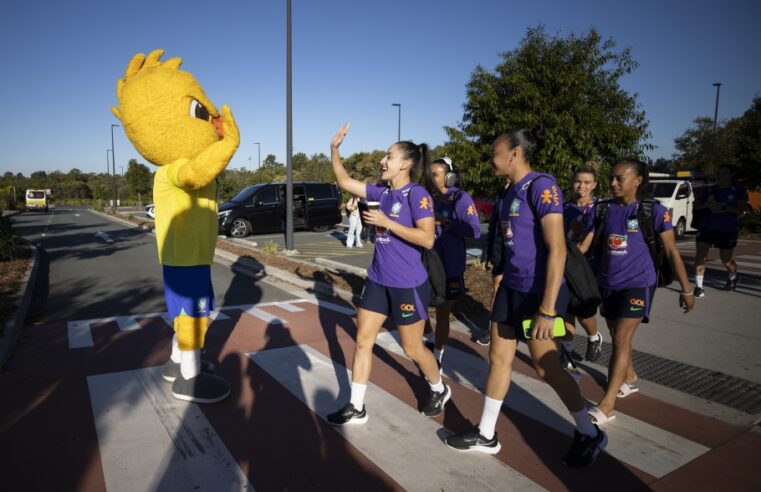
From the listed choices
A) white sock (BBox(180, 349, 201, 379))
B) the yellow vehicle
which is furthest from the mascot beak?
the yellow vehicle

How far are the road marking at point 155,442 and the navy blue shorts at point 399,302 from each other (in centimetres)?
127

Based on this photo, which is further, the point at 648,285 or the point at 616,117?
the point at 616,117

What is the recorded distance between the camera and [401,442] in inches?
121

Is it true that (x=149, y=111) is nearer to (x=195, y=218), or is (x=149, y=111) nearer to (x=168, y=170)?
(x=168, y=170)

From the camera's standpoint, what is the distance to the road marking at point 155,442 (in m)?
2.59

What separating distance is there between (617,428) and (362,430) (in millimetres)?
1776

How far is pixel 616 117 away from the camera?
7.79 meters

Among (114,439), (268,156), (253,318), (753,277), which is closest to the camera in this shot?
(114,439)

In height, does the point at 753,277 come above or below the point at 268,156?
below

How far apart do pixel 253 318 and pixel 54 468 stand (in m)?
3.43

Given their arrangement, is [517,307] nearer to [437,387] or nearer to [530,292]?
[530,292]

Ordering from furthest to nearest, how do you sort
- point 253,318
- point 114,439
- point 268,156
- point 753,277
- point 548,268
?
1. point 268,156
2. point 753,277
3. point 253,318
4. point 114,439
5. point 548,268

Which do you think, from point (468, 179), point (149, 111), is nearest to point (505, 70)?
point (468, 179)

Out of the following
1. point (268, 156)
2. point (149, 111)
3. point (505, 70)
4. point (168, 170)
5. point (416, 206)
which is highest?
point (268, 156)
